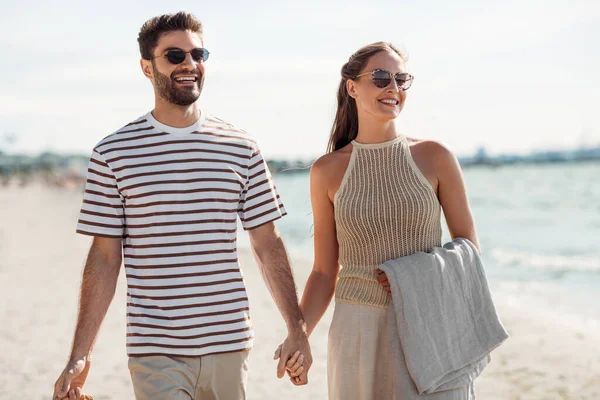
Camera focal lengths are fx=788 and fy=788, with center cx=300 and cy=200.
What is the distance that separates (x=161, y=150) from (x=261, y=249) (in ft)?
1.98

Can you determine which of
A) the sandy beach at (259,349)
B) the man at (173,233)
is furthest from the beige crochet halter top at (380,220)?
the sandy beach at (259,349)

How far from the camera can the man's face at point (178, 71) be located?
10.3ft

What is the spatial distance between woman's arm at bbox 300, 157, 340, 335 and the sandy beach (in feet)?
12.1

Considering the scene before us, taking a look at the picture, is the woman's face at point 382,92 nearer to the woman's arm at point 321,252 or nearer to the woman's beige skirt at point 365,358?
the woman's arm at point 321,252

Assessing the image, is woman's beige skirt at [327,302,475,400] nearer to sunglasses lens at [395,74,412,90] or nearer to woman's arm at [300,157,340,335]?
woman's arm at [300,157,340,335]

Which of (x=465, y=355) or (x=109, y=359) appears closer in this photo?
(x=465, y=355)

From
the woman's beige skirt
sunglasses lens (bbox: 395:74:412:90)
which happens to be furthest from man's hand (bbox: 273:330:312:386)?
sunglasses lens (bbox: 395:74:412:90)

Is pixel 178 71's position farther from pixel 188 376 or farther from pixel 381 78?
pixel 188 376

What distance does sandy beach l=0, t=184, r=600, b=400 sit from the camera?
7.44 meters

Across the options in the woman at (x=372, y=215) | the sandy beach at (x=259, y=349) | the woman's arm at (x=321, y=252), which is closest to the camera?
the woman at (x=372, y=215)

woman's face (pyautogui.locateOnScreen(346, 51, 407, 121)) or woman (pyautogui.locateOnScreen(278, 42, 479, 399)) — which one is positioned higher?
woman's face (pyautogui.locateOnScreen(346, 51, 407, 121))

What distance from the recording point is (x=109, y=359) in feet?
27.4

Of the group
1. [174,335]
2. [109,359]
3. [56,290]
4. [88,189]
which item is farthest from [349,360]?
[56,290]

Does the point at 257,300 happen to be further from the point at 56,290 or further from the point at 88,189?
the point at 88,189
